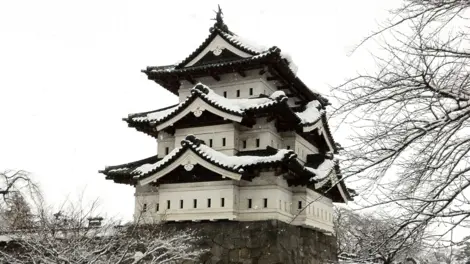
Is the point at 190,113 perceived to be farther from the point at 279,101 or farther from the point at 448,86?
the point at 448,86

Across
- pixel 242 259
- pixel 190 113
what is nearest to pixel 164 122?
pixel 190 113

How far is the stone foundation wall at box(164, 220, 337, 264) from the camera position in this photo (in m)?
16.4

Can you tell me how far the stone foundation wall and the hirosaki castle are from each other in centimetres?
32

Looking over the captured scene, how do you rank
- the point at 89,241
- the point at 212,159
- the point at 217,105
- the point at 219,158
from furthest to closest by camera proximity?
the point at 217,105, the point at 219,158, the point at 212,159, the point at 89,241

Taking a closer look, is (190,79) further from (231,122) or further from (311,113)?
(311,113)

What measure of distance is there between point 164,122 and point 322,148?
26.2ft

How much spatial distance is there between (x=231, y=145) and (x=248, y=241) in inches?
144

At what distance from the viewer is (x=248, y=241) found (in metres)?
16.7

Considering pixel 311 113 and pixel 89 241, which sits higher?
pixel 311 113

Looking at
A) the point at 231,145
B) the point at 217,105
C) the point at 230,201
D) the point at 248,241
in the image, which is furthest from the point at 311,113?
the point at 248,241

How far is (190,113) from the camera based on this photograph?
742 inches

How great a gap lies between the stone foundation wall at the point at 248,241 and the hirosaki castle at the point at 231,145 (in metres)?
0.32

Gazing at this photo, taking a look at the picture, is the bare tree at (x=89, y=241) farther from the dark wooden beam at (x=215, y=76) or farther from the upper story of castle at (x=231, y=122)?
the dark wooden beam at (x=215, y=76)

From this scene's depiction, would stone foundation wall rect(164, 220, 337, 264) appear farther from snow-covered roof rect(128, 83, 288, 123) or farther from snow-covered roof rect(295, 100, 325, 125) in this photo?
snow-covered roof rect(295, 100, 325, 125)
